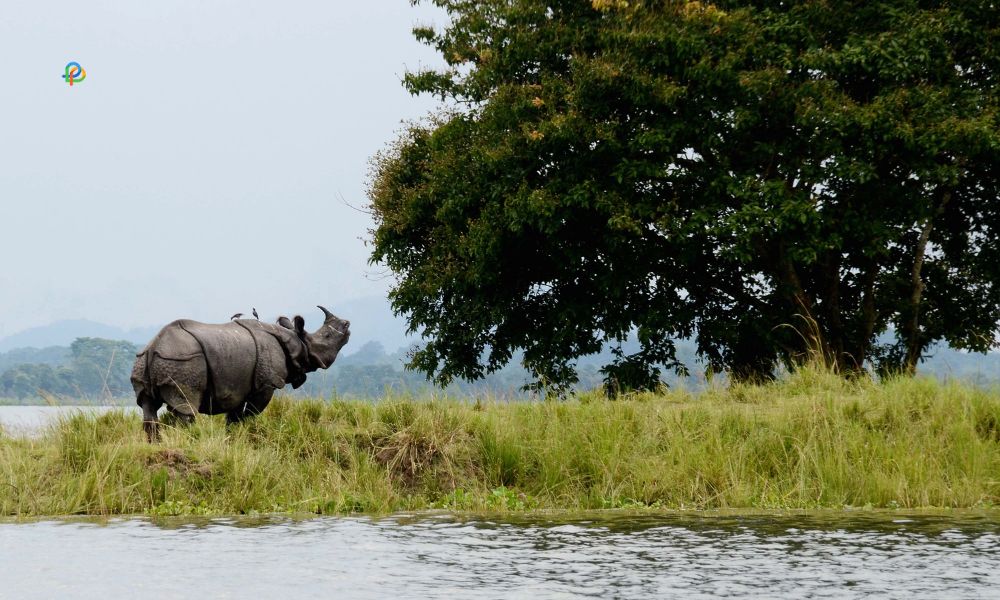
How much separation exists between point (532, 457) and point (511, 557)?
474cm

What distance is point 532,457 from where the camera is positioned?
12.2m

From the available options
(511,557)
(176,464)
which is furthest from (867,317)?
(511,557)

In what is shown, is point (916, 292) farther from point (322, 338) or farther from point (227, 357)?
point (227, 357)

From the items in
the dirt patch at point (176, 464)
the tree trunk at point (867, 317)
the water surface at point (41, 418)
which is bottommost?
the dirt patch at point (176, 464)

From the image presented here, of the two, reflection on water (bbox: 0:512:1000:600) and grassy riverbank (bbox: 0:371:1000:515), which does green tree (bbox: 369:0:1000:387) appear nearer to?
grassy riverbank (bbox: 0:371:1000:515)

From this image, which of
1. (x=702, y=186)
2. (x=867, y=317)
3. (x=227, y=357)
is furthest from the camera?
(x=867, y=317)

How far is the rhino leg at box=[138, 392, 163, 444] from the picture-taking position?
11570mm

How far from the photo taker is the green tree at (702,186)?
63.5ft

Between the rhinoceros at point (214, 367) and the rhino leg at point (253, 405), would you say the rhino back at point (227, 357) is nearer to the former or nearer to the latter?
the rhinoceros at point (214, 367)

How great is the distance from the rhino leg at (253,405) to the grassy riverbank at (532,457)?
146 mm

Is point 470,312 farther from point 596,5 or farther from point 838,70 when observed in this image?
point 838,70

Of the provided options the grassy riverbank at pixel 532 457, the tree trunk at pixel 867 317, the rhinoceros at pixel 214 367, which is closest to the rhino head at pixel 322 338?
the rhinoceros at pixel 214 367

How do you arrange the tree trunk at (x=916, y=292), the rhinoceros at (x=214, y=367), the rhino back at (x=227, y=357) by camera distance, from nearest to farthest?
the rhinoceros at (x=214, y=367)
the rhino back at (x=227, y=357)
the tree trunk at (x=916, y=292)

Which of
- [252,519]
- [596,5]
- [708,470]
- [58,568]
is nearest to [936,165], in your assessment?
[596,5]
